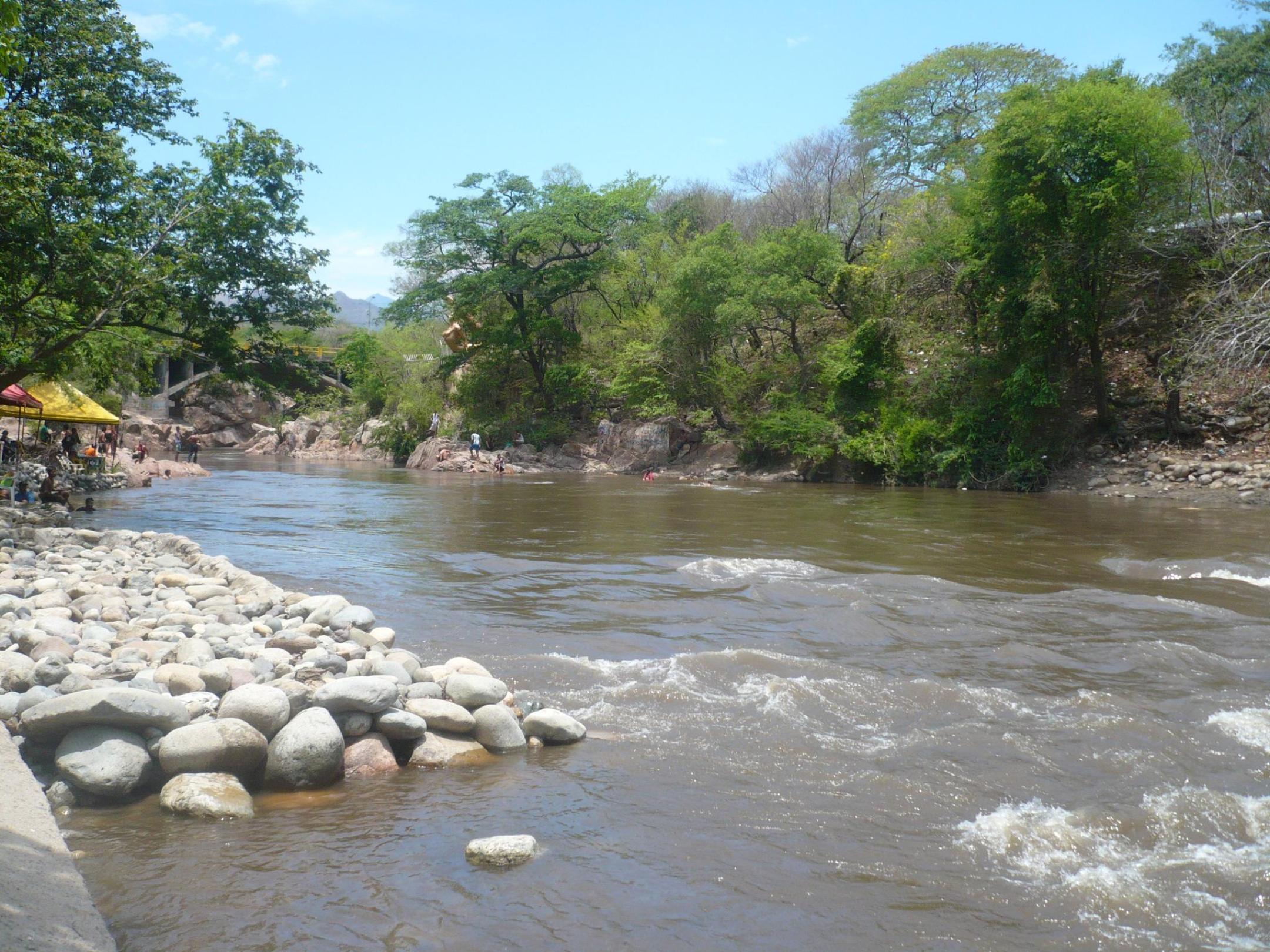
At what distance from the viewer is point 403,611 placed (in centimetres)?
874

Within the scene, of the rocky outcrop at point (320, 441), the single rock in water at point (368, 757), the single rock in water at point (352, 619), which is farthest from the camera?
the rocky outcrop at point (320, 441)

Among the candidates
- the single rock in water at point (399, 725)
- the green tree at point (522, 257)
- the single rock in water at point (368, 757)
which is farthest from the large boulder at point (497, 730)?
the green tree at point (522, 257)

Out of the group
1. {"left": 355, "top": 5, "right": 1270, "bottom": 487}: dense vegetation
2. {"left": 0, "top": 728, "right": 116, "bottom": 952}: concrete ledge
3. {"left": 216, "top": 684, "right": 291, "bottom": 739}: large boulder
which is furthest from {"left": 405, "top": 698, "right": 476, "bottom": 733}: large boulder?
{"left": 355, "top": 5, "right": 1270, "bottom": 487}: dense vegetation

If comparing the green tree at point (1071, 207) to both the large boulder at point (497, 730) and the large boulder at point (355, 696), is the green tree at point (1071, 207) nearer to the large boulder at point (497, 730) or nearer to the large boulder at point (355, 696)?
the large boulder at point (497, 730)

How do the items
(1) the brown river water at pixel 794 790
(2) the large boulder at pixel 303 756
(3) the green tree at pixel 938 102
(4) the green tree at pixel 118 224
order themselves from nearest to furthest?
(1) the brown river water at pixel 794 790 < (2) the large boulder at pixel 303 756 < (4) the green tree at pixel 118 224 < (3) the green tree at pixel 938 102

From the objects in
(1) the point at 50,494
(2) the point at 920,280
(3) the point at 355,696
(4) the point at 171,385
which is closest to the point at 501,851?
(3) the point at 355,696

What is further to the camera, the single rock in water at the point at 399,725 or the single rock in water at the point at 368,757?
the single rock in water at the point at 399,725

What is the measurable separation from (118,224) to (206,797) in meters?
12.5

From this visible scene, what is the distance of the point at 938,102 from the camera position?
122 feet

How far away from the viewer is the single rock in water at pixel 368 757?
4754 millimetres

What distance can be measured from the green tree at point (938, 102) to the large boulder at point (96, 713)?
34920mm

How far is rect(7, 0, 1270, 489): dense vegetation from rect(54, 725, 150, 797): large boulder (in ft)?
11.2

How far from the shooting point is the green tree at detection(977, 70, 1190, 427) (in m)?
21.3

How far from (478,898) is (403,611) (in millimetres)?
5490
